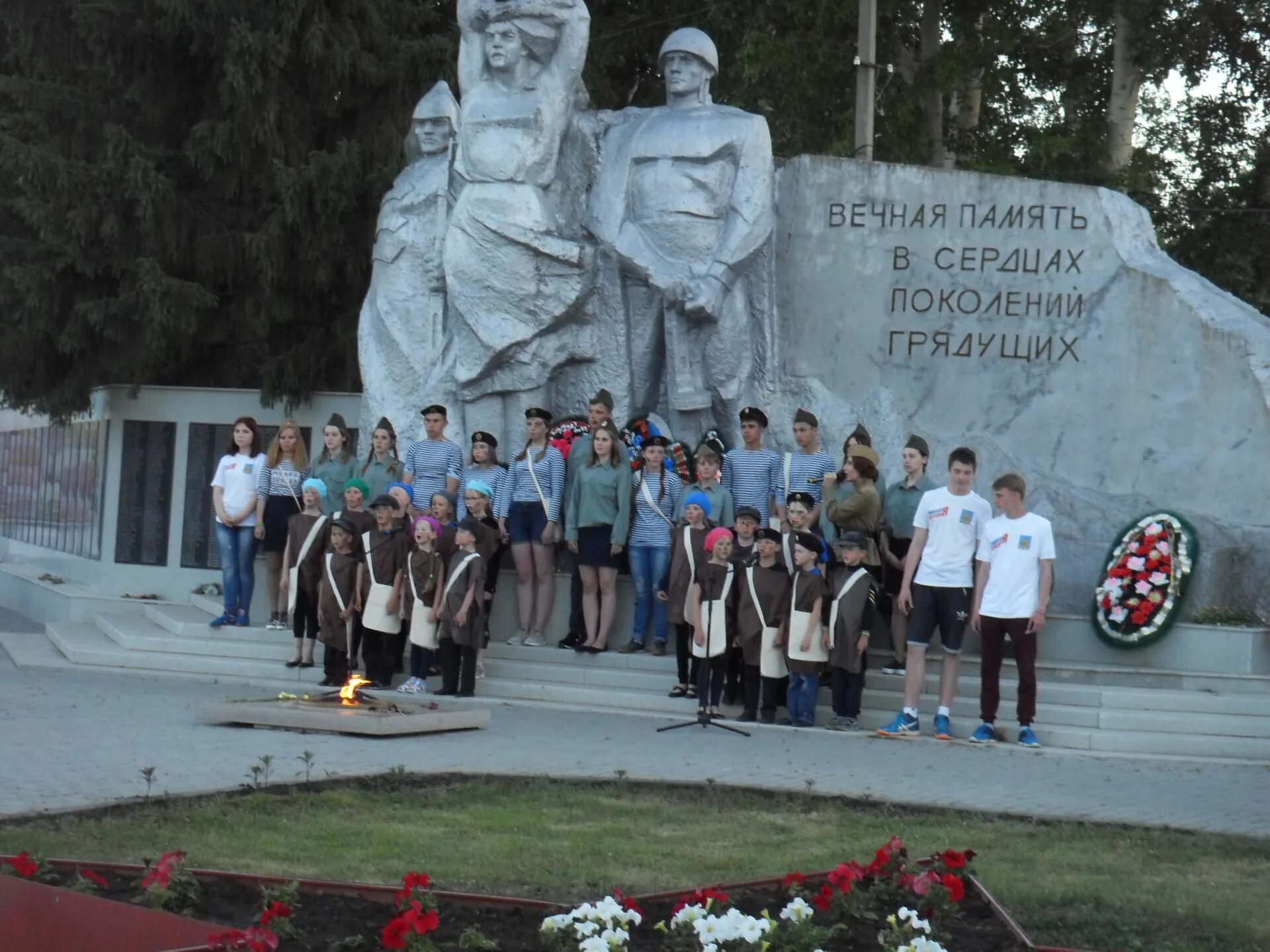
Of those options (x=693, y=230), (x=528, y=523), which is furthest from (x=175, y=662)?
(x=693, y=230)

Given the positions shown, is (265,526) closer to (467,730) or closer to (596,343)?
(596,343)

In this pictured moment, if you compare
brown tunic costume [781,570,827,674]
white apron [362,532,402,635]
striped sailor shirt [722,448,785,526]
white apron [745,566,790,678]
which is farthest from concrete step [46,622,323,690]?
brown tunic costume [781,570,827,674]

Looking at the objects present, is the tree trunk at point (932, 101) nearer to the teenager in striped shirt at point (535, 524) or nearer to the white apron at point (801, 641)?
the teenager in striped shirt at point (535, 524)

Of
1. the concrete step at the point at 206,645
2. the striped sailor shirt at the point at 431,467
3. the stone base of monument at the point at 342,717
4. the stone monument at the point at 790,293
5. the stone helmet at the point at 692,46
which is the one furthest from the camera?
the stone helmet at the point at 692,46

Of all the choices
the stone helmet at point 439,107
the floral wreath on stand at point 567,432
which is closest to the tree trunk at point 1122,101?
the stone helmet at point 439,107

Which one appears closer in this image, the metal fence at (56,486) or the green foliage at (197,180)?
the green foliage at (197,180)

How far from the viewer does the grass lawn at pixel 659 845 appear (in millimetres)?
6598

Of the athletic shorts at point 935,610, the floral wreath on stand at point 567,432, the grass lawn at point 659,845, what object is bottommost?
the grass lawn at point 659,845

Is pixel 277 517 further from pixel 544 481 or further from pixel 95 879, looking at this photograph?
pixel 95 879

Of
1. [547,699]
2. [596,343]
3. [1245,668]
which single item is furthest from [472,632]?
[1245,668]

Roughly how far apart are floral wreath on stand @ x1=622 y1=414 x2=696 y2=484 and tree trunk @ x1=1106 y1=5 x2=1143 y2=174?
1068cm

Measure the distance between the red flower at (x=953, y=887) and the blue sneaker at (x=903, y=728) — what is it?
547 centimetres

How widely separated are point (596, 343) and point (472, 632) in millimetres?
3797

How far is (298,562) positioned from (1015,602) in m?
4.94
